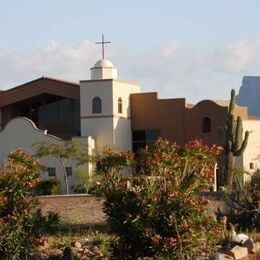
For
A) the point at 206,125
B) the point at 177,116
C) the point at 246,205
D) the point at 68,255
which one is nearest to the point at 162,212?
the point at 68,255

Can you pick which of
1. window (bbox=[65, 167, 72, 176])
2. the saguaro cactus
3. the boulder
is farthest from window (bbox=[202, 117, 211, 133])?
the boulder

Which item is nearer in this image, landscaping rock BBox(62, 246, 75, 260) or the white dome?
landscaping rock BBox(62, 246, 75, 260)

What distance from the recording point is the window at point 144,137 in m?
55.4

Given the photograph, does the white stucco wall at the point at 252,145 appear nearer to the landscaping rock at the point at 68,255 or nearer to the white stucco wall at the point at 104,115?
the white stucco wall at the point at 104,115

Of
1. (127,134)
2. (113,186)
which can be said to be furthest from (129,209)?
(127,134)

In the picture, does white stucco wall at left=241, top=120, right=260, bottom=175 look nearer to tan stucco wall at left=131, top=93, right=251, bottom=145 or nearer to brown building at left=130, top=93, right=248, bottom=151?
tan stucco wall at left=131, top=93, right=251, bottom=145

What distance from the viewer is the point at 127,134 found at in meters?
56.1

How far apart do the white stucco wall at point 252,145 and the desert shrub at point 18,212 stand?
119 ft

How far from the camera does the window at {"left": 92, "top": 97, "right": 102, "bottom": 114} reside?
180 feet

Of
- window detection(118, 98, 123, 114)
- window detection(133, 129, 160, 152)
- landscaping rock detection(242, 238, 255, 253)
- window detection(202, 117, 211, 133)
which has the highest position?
window detection(118, 98, 123, 114)

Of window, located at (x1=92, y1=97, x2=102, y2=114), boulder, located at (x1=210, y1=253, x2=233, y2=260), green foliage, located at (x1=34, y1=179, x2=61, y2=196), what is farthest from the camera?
window, located at (x1=92, y1=97, x2=102, y2=114)

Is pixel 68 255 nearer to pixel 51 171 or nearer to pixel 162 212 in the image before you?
pixel 162 212

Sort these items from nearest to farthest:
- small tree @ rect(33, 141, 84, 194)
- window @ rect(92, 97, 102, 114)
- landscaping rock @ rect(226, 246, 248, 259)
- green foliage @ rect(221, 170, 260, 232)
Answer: landscaping rock @ rect(226, 246, 248, 259) → green foliage @ rect(221, 170, 260, 232) → small tree @ rect(33, 141, 84, 194) → window @ rect(92, 97, 102, 114)

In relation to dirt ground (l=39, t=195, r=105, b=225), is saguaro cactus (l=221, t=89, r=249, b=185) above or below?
above
